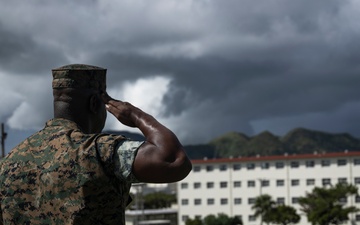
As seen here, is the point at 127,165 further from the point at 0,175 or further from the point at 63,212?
the point at 0,175

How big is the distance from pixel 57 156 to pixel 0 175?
0.48 metres

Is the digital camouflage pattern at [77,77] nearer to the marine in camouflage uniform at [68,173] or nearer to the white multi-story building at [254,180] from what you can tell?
the marine in camouflage uniform at [68,173]

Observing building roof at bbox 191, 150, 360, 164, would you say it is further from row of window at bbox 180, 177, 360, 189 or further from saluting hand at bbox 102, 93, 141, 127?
saluting hand at bbox 102, 93, 141, 127

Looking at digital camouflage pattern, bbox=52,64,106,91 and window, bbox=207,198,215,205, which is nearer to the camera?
digital camouflage pattern, bbox=52,64,106,91

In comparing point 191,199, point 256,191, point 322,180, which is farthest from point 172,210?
point 322,180

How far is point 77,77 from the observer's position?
4137mm

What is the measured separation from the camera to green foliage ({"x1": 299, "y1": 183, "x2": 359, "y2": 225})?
91.4 meters

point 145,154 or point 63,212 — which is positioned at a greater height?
point 145,154

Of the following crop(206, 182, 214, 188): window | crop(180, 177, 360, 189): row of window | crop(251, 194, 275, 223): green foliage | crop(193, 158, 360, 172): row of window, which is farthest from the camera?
crop(206, 182, 214, 188): window

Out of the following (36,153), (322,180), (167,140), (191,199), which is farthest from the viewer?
(191,199)

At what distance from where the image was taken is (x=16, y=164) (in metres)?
4.09

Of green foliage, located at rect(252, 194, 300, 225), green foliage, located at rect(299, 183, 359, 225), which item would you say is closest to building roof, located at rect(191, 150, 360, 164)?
green foliage, located at rect(252, 194, 300, 225)

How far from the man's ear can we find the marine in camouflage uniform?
0.25ft

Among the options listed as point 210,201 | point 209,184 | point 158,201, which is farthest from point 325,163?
point 158,201
